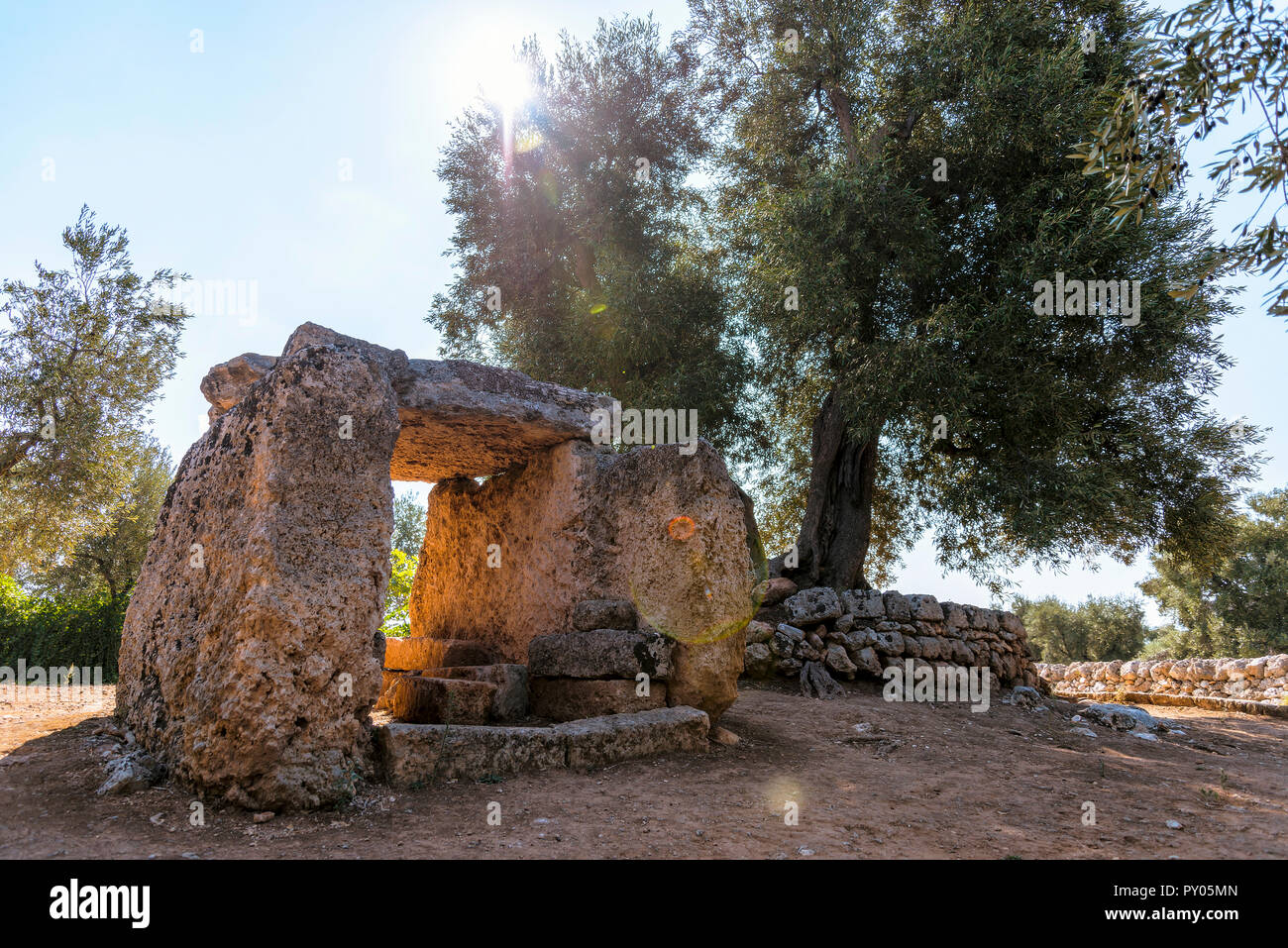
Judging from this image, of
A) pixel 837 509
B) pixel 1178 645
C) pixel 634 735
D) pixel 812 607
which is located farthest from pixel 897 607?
pixel 1178 645

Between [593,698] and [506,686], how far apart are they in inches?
29.1

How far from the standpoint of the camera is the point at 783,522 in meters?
14.1

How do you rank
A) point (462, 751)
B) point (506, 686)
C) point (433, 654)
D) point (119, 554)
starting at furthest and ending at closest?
point (119, 554) < point (433, 654) < point (506, 686) < point (462, 751)

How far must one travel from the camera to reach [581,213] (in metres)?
14.4

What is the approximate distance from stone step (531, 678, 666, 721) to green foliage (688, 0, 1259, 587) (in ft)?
20.1

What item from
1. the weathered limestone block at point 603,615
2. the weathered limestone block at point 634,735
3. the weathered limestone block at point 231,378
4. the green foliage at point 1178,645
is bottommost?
the green foliage at point 1178,645

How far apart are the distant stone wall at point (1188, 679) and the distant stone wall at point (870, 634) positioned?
1.64 metres

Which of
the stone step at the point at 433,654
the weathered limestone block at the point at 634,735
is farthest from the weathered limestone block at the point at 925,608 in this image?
the stone step at the point at 433,654

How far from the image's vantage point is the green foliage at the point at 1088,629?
1038 inches

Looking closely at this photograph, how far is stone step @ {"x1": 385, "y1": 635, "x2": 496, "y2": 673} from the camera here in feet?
23.5

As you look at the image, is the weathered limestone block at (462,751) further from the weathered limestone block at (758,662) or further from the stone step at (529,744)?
the weathered limestone block at (758,662)

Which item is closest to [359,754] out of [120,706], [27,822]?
[27,822]

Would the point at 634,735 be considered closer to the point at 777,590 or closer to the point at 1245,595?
the point at 777,590

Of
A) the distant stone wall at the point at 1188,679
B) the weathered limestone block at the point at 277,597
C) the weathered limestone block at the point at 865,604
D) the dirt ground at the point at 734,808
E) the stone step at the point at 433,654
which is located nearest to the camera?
the dirt ground at the point at 734,808
